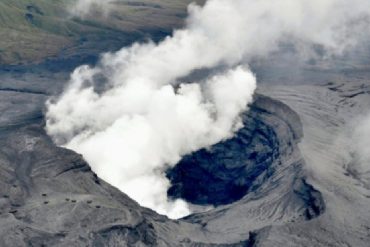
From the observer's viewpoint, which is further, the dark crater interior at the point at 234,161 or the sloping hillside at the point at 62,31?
the sloping hillside at the point at 62,31

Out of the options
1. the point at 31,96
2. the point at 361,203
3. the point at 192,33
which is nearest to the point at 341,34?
the point at 192,33

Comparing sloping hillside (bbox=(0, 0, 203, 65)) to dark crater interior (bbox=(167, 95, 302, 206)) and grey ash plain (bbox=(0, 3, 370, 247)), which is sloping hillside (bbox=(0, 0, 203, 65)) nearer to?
grey ash plain (bbox=(0, 3, 370, 247))

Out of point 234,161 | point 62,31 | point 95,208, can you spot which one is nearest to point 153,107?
point 234,161

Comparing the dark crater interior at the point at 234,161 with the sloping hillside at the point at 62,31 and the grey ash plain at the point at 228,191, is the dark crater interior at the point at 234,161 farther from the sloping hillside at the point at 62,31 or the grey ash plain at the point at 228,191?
the sloping hillside at the point at 62,31

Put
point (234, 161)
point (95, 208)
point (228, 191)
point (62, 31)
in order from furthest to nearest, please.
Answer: point (62, 31)
point (234, 161)
point (228, 191)
point (95, 208)

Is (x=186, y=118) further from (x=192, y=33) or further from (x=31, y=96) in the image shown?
(x=192, y=33)

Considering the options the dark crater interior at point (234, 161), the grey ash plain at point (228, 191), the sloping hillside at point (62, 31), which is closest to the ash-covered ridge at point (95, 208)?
the grey ash plain at point (228, 191)

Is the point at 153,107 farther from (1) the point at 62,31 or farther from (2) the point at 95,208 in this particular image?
(1) the point at 62,31

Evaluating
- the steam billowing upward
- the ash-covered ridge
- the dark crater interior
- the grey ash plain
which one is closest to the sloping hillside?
the steam billowing upward
